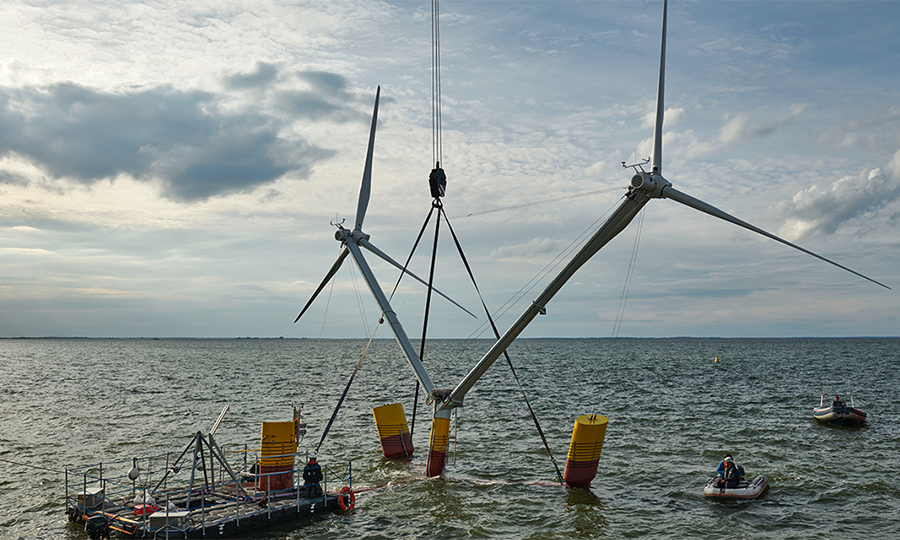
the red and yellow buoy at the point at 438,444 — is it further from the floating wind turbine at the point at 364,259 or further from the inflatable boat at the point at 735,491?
the inflatable boat at the point at 735,491

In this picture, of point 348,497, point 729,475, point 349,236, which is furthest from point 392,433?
point 729,475

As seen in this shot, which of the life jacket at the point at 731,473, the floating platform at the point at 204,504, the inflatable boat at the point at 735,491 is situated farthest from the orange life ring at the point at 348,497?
the life jacket at the point at 731,473

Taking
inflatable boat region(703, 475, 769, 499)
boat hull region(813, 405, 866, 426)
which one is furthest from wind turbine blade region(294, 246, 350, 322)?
boat hull region(813, 405, 866, 426)

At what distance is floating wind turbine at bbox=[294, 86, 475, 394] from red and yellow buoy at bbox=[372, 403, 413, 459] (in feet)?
18.0

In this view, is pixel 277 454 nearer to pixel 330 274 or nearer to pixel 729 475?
pixel 330 274

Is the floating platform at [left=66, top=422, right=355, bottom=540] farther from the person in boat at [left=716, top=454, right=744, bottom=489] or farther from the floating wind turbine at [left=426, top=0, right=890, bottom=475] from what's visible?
the person in boat at [left=716, top=454, right=744, bottom=489]

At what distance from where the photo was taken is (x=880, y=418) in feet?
174

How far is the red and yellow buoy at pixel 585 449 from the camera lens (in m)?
28.2

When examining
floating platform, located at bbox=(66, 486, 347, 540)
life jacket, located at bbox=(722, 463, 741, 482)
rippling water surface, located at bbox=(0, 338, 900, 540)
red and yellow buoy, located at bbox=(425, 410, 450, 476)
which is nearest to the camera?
floating platform, located at bbox=(66, 486, 347, 540)

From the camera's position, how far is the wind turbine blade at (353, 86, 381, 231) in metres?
35.4

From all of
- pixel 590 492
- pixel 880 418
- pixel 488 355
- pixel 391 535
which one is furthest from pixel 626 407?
pixel 391 535

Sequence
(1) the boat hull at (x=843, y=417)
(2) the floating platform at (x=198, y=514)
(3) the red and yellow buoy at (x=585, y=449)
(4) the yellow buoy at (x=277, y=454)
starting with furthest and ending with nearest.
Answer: (1) the boat hull at (x=843, y=417) < (3) the red and yellow buoy at (x=585, y=449) < (4) the yellow buoy at (x=277, y=454) < (2) the floating platform at (x=198, y=514)

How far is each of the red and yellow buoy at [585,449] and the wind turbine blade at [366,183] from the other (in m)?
16.9

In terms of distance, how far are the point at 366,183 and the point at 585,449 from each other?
19.5 metres
